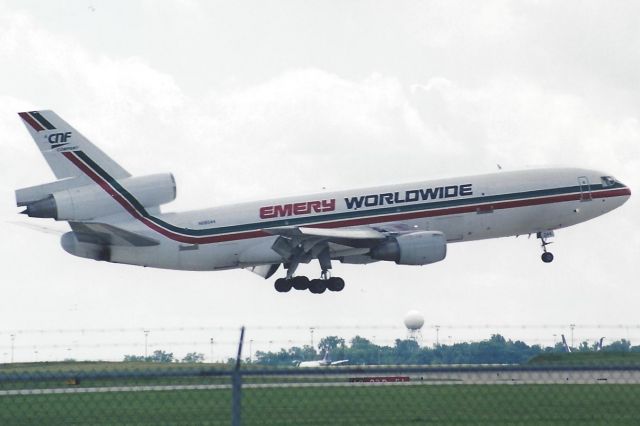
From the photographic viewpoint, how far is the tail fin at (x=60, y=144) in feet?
217

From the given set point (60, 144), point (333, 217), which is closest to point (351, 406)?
point (333, 217)

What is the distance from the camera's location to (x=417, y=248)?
63781 millimetres

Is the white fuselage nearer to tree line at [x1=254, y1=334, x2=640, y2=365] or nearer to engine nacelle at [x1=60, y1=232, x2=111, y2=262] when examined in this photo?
engine nacelle at [x1=60, y1=232, x2=111, y2=262]

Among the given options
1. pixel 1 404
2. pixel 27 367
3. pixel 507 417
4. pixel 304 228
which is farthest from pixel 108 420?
pixel 304 228

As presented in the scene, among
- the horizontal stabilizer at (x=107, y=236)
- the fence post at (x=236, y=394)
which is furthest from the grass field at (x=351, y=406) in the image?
the horizontal stabilizer at (x=107, y=236)

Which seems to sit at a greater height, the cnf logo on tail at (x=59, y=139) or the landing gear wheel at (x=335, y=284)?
the cnf logo on tail at (x=59, y=139)

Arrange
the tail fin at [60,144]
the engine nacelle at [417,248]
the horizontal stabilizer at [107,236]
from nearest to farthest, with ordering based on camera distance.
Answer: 1. the horizontal stabilizer at [107,236]
2. the engine nacelle at [417,248]
3. the tail fin at [60,144]

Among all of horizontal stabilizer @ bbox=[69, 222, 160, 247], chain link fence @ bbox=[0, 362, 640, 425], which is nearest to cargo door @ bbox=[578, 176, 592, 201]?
horizontal stabilizer @ bbox=[69, 222, 160, 247]

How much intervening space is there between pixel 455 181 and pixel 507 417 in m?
41.0

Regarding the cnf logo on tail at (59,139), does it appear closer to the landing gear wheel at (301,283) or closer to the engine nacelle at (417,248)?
the landing gear wheel at (301,283)

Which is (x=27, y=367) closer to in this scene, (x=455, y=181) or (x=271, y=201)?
(x=271, y=201)

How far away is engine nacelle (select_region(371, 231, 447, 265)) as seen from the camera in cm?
6369

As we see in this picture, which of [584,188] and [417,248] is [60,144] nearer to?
[417,248]

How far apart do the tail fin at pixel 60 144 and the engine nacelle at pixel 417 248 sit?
1548 cm
